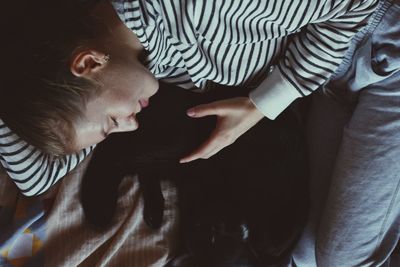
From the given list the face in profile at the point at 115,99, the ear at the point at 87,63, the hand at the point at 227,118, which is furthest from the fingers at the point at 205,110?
the ear at the point at 87,63

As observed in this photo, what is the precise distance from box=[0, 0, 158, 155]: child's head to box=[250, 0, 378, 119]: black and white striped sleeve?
219 millimetres

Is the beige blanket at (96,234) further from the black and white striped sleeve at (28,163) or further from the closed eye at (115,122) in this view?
the closed eye at (115,122)

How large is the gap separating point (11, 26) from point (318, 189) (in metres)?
0.62

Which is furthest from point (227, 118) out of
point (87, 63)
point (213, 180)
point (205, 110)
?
point (87, 63)

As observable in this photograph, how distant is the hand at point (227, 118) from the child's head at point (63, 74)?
5.9 inches

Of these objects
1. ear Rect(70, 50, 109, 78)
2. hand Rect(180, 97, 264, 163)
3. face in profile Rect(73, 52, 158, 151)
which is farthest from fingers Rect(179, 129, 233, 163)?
ear Rect(70, 50, 109, 78)

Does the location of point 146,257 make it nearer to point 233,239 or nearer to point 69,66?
point 233,239

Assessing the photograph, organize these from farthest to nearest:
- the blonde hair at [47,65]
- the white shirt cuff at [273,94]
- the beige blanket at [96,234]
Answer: the beige blanket at [96,234]
the white shirt cuff at [273,94]
the blonde hair at [47,65]

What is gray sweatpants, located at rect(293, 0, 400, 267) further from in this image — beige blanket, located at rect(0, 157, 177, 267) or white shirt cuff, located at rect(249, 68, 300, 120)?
beige blanket, located at rect(0, 157, 177, 267)

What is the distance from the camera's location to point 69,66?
0.61 meters

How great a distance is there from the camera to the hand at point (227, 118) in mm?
794

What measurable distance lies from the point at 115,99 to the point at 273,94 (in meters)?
0.26

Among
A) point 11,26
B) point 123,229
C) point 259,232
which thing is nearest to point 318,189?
point 259,232

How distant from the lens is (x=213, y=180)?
0.94 m
